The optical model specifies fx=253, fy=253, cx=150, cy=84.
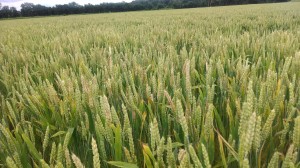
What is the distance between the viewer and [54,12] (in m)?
56.9

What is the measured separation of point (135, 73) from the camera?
4.21ft

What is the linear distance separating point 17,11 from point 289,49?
63.7m

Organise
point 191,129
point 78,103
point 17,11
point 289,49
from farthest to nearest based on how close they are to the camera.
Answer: point 17,11 → point 289,49 → point 78,103 → point 191,129

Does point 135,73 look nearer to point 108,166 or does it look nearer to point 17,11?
point 108,166

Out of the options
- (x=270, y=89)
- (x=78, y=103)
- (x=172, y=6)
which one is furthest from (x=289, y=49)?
(x=172, y=6)

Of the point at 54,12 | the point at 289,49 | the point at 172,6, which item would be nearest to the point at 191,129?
the point at 289,49

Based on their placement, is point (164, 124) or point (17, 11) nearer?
point (164, 124)

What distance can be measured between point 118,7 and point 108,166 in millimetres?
60871

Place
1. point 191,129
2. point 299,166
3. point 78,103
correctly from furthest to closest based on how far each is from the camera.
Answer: point 78,103 → point 191,129 → point 299,166

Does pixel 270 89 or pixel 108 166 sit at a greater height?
pixel 270 89

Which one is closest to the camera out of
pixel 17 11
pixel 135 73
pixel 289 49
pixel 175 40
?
pixel 135 73

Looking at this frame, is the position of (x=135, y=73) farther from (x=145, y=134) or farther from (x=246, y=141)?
(x=246, y=141)

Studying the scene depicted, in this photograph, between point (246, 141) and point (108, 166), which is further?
point (108, 166)

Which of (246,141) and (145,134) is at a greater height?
(246,141)
